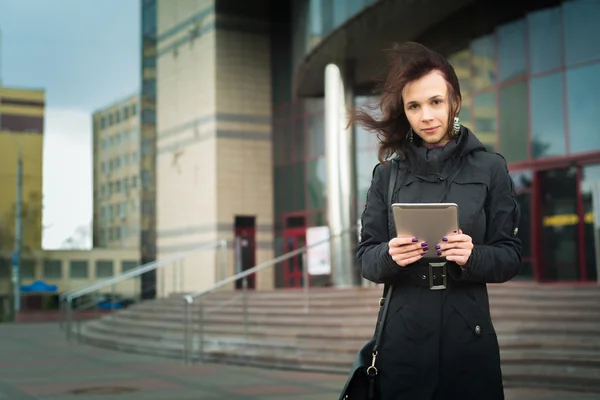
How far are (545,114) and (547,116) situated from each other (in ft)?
0.24

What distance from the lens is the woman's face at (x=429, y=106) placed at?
2848mm

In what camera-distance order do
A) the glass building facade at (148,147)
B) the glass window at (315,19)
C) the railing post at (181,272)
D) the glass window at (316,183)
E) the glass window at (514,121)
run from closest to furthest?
the glass window at (514,121) → the glass window at (315,19) → the glass window at (316,183) → the railing post at (181,272) → the glass building facade at (148,147)

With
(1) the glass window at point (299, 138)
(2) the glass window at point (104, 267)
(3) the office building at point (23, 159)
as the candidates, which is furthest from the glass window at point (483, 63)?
(2) the glass window at point (104, 267)

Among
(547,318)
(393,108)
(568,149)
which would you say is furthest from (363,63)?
(393,108)

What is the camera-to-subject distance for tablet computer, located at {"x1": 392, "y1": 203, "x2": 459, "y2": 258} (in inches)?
103

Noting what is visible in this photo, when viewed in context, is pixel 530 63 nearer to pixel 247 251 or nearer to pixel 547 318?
pixel 547 318

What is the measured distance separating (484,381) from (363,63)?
65.2 feet

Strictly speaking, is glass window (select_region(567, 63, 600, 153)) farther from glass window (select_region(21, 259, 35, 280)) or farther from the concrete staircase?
glass window (select_region(21, 259, 35, 280))

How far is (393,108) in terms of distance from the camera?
2967mm

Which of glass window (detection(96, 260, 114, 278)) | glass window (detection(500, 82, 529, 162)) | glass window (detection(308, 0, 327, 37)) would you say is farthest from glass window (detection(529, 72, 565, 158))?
glass window (detection(96, 260, 114, 278))

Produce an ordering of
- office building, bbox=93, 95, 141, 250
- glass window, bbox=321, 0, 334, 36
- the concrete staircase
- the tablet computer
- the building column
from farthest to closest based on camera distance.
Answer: office building, bbox=93, 95, 141, 250, the building column, glass window, bbox=321, 0, 334, 36, the concrete staircase, the tablet computer

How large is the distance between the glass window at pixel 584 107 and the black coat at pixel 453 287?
1550 centimetres

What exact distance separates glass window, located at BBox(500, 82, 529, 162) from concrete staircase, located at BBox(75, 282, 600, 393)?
404 centimetres

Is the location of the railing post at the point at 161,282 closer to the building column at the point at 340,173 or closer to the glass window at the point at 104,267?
the building column at the point at 340,173
